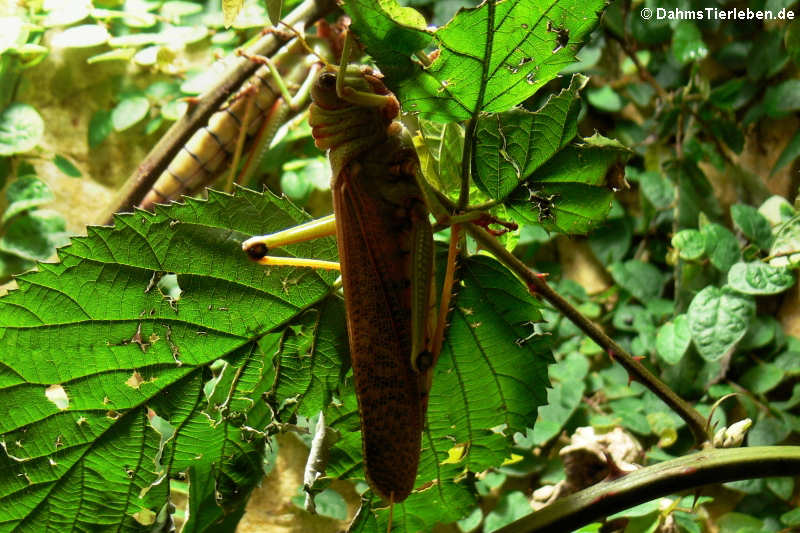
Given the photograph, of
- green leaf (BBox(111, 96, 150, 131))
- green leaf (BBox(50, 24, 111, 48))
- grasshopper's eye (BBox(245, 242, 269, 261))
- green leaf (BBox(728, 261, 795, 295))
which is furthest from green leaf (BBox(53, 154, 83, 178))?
green leaf (BBox(728, 261, 795, 295))

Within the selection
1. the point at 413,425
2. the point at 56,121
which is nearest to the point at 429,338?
the point at 413,425

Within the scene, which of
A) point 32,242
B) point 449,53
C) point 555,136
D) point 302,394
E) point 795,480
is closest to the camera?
point 449,53

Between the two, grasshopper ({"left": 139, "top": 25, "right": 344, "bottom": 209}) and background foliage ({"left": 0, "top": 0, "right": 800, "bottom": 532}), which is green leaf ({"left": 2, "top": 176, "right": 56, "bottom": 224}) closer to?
background foliage ({"left": 0, "top": 0, "right": 800, "bottom": 532})

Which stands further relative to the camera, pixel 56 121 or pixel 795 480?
pixel 56 121

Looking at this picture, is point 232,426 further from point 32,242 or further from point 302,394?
point 32,242

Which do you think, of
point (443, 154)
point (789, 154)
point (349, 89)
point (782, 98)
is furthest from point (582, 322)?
point (782, 98)

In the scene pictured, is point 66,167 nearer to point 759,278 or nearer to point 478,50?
point 478,50
